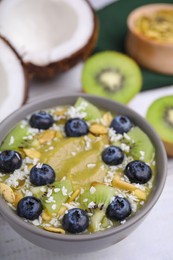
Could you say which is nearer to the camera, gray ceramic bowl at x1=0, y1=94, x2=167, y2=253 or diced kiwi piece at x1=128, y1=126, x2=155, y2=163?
gray ceramic bowl at x1=0, y1=94, x2=167, y2=253

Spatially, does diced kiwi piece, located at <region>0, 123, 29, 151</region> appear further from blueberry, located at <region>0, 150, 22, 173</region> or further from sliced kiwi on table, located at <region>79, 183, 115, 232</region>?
sliced kiwi on table, located at <region>79, 183, 115, 232</region>

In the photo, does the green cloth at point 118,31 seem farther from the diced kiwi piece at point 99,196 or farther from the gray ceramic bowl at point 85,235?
the diced kiwi piece at point 99,196

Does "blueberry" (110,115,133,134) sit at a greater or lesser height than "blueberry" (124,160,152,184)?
greater

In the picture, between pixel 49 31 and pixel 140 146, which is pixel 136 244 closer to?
pixel 140 146

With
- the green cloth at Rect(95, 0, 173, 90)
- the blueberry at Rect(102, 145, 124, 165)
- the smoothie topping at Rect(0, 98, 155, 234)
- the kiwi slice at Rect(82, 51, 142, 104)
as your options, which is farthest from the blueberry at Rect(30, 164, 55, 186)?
the green cloth at Rect(95, 0, 173, 90)

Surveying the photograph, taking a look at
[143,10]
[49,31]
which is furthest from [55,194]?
[143,10]

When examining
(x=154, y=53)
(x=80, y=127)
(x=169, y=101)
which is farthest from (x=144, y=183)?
(x=154, y=53)

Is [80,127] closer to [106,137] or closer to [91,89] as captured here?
[106,137]
